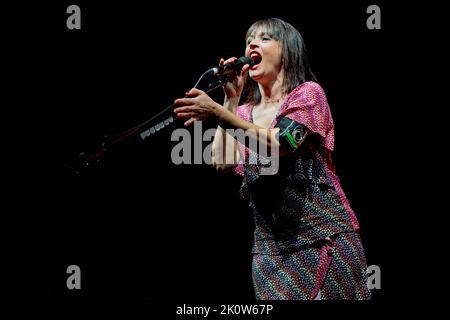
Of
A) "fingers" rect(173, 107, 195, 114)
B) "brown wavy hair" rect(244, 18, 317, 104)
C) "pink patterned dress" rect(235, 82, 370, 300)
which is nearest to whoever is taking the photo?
"fingers" rect(173, 107, 195, 114)

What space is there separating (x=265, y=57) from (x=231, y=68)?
0.20 m

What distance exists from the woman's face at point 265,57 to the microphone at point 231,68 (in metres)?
0.07

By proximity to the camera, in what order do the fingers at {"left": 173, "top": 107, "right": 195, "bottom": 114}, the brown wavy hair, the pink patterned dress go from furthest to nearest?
the brown wavy hair
the pink patterned dress
the fingers at {"left": 173, "top": 107, "right": 195, "bottom": 114}

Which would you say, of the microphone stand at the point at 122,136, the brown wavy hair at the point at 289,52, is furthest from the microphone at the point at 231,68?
the brown wavy hair at the point at 289,52

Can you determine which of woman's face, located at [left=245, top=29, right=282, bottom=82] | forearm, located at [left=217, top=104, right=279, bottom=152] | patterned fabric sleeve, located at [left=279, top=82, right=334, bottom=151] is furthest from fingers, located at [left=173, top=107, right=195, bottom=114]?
woman's face, located at [left=245, top=29, right=282, bottom=82]

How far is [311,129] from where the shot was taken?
1.49 m

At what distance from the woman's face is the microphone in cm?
7

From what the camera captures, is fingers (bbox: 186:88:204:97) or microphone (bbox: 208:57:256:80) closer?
fingers (bbox: 186:88:204:97)

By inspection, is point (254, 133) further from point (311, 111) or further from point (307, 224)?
point (307, 224)

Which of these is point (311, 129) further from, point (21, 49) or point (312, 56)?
point (21, 49)

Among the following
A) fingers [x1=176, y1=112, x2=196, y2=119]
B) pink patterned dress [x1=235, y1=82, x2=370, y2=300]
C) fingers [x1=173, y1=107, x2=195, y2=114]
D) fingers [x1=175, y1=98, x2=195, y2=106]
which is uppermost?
fingers [x1=175, y1=98, x2=195, y2=106]

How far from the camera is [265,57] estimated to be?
173cm

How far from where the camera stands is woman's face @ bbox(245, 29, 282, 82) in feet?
5.68

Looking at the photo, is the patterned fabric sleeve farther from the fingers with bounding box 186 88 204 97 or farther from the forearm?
the fingers with bounding box 186 88 204 97
